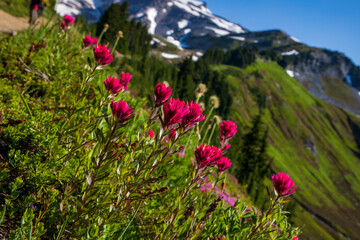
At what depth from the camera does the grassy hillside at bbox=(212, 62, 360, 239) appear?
104188mm

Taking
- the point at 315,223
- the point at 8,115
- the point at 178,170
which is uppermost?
the point at 8,115

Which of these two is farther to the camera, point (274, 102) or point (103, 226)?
point (274, 102)

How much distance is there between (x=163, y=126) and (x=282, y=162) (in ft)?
415

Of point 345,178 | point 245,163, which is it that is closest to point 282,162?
point 345,178

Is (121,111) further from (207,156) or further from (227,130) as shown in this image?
(227,130)

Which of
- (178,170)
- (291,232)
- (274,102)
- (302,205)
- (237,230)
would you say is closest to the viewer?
(237,230)

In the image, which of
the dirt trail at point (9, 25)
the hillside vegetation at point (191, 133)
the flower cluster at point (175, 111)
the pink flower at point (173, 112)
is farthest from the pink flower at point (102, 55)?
the dirt trail at point (9, 25)

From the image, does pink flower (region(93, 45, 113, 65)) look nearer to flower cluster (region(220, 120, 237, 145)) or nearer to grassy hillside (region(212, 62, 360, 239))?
flower cluster (region(220, 120, 237, 145))

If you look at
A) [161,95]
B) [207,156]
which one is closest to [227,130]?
[207,156]

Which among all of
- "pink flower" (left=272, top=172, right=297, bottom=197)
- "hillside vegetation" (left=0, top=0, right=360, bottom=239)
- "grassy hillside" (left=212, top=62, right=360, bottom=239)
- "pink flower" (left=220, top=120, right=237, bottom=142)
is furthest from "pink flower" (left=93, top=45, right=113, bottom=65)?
"grassy hillside" (left=212, top=62, right=360, bottom=239)

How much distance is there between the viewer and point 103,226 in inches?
75.4

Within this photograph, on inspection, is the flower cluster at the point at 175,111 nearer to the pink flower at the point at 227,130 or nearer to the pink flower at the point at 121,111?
the pink flower at the point at 121,111

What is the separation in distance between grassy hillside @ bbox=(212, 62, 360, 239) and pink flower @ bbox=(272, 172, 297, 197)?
309 feet

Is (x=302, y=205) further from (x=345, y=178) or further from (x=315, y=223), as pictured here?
(x=345, y=178)
